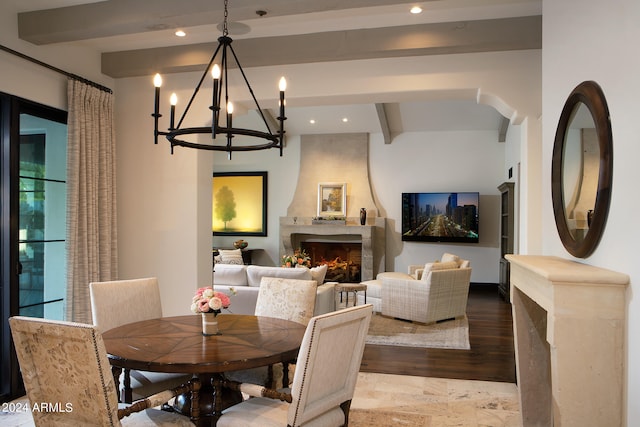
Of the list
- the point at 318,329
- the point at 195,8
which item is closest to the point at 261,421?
the point at 318,329

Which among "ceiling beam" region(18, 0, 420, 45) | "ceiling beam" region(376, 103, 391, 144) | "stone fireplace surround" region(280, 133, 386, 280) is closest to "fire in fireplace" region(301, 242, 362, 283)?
"stone fireplace surround" region(280, 133, 386, 280)

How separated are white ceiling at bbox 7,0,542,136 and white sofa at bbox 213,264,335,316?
2209 mm

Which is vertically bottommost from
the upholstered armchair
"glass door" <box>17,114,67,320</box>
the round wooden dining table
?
the upholstered armchair

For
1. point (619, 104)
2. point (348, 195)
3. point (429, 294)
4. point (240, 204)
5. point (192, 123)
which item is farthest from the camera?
point (240, 204)

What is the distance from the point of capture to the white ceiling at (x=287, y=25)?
10.4 ft

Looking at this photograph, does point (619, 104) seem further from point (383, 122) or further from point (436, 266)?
point (383, 122)

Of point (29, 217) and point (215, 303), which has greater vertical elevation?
point (29, 217)

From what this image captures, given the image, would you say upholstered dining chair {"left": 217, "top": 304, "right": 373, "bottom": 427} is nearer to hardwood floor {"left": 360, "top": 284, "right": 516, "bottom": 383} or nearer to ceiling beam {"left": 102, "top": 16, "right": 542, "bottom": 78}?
hardwood floor {"left": 360, "top": 284, "right": 516, "bottom": 383}

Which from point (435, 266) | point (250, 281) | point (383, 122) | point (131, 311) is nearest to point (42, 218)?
point (131, 311)

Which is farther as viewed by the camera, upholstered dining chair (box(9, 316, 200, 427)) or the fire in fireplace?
the fire in fireplace

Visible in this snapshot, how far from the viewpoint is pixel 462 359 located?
15.7 feet

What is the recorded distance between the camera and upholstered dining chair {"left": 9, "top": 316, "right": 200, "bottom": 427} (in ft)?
Answer: 6.41

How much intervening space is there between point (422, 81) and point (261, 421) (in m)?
2.92

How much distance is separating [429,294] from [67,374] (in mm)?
4904
